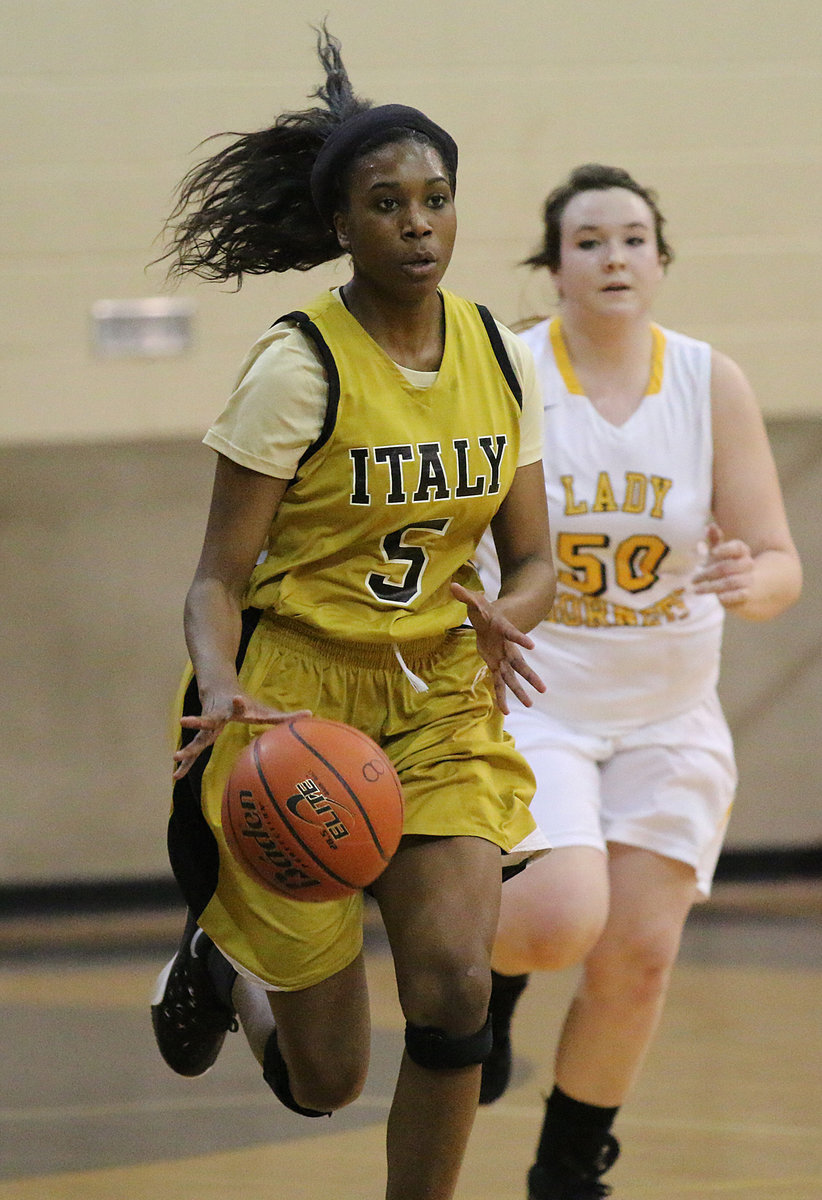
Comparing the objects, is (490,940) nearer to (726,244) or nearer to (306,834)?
(306,834)

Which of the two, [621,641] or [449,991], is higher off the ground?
[621,641]

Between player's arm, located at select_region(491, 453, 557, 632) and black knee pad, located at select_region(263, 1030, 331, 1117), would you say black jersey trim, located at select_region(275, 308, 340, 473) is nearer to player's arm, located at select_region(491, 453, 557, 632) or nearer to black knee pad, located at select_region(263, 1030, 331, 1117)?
player's arm, located at select_region(491, 453, 557, 632)

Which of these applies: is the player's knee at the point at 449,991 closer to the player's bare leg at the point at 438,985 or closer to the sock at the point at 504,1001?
the player's bare leg at the point at 438,985

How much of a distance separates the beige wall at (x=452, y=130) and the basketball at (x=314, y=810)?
3.46m

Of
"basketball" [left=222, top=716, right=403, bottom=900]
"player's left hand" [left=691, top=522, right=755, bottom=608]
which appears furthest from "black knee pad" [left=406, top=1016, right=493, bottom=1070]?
"player's left hand" [left=691, top=522, right=755, bottom=608]

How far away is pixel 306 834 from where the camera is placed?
7.22 feet

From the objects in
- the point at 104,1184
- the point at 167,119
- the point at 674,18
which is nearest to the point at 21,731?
the point at 167,119

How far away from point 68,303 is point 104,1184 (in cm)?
315

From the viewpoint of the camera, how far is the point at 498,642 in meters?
2.36

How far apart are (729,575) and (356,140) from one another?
1115mm

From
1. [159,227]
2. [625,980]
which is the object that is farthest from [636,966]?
[159,227]

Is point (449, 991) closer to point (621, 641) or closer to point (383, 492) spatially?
point (383, 492)

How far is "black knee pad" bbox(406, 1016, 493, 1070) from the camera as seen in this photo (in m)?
2.24

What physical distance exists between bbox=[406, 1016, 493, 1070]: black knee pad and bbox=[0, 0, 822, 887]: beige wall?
11.6ft
